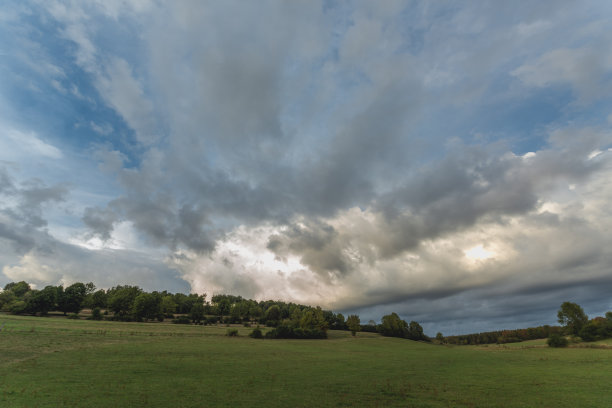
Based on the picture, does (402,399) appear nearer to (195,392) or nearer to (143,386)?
(195,392)

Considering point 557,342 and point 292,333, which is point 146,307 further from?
point 557,342

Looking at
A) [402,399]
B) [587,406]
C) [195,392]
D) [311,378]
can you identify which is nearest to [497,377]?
[587,406]

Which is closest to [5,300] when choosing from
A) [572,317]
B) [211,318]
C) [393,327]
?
[211,318]

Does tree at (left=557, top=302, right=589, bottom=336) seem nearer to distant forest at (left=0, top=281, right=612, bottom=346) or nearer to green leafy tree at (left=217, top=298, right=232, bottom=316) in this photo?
distant forest at (left=0, top=281, right=612, bottom=346)

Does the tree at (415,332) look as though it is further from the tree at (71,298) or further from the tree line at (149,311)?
the tree at (71,298)

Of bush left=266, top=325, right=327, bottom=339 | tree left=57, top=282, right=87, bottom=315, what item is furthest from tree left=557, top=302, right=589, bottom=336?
tree left=57, top=282, right=87, bottom=315

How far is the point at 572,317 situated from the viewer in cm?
13100

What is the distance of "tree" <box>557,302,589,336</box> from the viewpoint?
128 m

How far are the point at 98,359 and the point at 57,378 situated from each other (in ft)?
43.7

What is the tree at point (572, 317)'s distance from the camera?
127812 millimetres

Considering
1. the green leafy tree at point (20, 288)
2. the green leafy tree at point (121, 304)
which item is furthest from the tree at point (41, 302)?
the green leafy tree at point (20, 288)

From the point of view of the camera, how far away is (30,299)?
409 feet

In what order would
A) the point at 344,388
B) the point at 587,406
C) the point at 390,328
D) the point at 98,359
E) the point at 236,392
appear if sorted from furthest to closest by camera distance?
1. the point at 390,328
2. the point at 98,359
3. the point at 344,388
4. the point at 236,392
5. the point at 587,406

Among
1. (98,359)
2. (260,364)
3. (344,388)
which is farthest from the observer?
(260,364)
